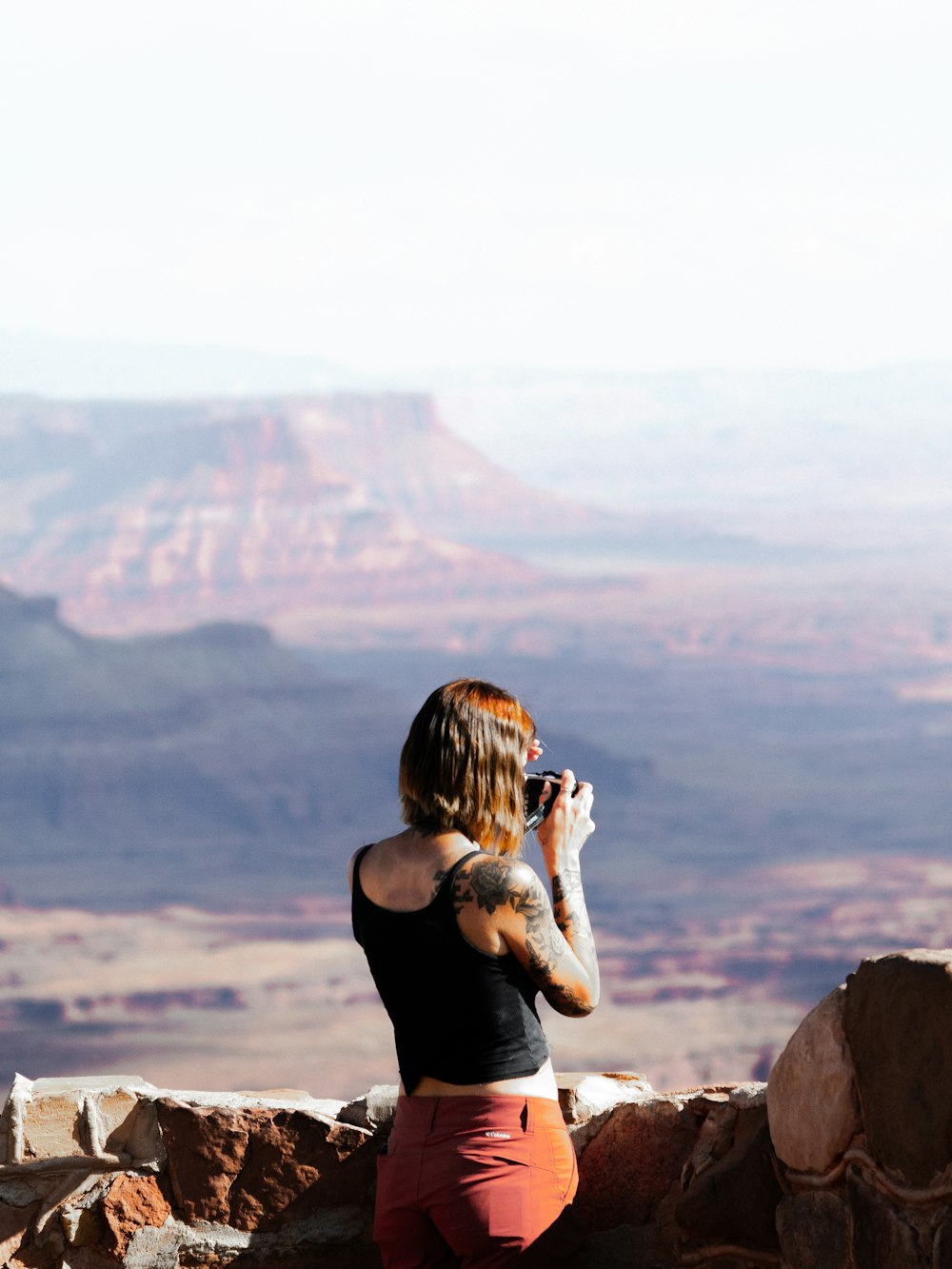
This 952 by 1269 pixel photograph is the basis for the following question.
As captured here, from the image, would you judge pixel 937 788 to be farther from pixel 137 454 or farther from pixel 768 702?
pixel 137 454

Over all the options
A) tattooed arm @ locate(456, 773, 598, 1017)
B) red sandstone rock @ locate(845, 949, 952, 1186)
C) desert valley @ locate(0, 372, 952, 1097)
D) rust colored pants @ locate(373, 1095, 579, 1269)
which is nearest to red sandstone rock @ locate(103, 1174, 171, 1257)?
rust colored pants @ locate(373, 1095, 579, 1269)

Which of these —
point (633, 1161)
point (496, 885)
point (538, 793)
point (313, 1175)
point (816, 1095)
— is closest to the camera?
point (496, 885)

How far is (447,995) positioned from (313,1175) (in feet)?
2.66

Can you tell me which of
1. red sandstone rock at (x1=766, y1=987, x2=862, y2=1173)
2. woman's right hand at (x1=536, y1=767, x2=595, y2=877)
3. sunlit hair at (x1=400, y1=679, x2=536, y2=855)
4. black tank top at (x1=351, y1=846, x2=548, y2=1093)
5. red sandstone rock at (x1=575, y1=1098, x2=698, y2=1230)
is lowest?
red sandstone rock at (x1=575, y1=1098, x2=698, y2=1230)

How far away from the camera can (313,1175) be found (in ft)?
9.77

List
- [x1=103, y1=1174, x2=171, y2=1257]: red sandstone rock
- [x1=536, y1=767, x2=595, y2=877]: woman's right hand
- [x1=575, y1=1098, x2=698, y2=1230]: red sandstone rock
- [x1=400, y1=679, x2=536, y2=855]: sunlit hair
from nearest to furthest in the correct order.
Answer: [x1=400, y1=679, x2=536, y2=855]: sunlit hair < [x1=536, y1=767, x2=595, y2=877]: woman's right hand < [x1=575, y1=1098, x2=698, y2=1230]: red sandstone rock < [x1=103, y1=1174, x2=171, y2=1257]: red sandstone rock

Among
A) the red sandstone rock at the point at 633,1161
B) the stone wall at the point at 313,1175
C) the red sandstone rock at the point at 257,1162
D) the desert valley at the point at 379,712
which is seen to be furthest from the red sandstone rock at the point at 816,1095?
the desert valley at the point at 379,712

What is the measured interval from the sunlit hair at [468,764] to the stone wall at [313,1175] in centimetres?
57

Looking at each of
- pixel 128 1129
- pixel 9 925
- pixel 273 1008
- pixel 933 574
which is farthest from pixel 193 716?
pixel 128 1129

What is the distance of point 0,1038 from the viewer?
8006cm

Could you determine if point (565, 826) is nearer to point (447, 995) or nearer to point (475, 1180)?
point (447, 995)

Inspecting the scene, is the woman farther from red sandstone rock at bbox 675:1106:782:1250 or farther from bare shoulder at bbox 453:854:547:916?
red sandstone rock at bbox 675:1106:782:1250

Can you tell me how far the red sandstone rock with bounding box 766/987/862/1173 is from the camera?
2.44 m

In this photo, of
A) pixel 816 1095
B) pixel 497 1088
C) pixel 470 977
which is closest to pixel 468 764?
pixel 470 977
